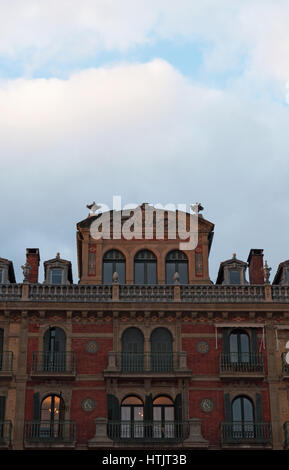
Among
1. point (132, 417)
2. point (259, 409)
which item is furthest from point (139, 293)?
point (259, 409)

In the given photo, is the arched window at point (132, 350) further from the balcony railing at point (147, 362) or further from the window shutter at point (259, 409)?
the window shutter at point (259, 409)

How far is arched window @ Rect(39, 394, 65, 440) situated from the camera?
4469cm

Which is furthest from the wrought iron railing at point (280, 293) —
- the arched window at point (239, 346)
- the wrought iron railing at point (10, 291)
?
the wrought iron railing at point (10, 291)

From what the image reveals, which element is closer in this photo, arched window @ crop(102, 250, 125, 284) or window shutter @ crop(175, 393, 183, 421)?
window shutter @ crop(175, 393, 183, 421)

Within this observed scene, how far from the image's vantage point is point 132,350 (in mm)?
46938

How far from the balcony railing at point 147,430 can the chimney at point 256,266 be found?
33.2 feet

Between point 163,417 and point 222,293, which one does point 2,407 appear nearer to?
point 163,417

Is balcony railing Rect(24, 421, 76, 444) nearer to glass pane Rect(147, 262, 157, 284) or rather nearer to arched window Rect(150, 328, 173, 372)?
arched window Rect(150, 328, 173, 372)

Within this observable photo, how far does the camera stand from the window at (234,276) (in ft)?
163

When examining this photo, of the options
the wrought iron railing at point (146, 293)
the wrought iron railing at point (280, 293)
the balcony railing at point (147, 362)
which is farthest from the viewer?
the wrought iron railing at point (280, 293)

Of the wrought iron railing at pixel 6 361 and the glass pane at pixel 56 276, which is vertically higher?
the glass pane at pixel 56 276

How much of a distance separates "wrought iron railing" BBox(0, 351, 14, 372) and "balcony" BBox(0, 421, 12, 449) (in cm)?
276

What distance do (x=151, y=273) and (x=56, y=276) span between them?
5.24 meters

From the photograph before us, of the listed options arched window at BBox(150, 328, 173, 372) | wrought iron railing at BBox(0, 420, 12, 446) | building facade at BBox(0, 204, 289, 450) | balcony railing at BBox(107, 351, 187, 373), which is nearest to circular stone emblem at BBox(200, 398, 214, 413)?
building facade at BBox(0, 204, 289, 450)
